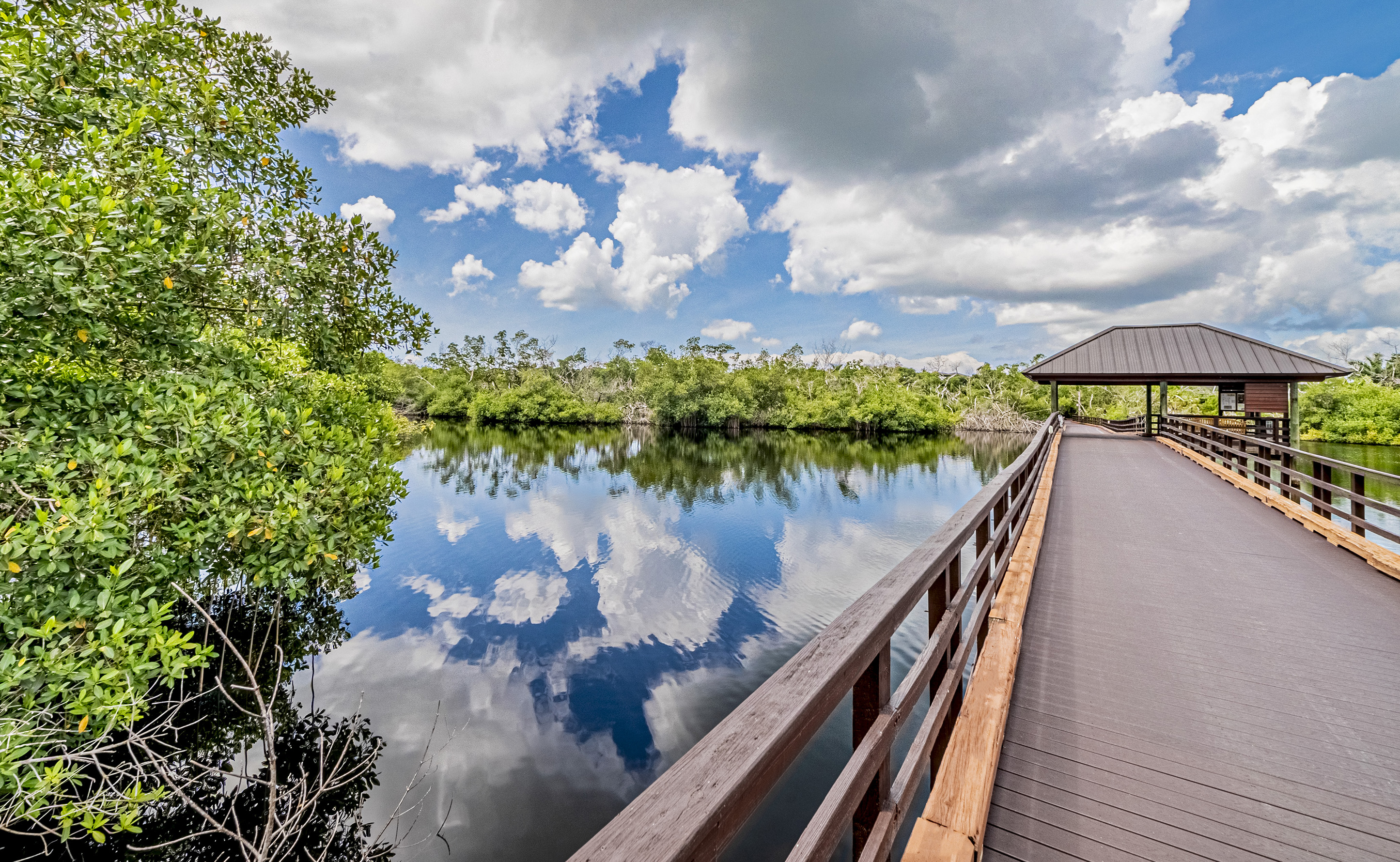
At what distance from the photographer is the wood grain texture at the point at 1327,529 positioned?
13.9ft

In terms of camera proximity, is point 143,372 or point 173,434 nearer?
point 173,434

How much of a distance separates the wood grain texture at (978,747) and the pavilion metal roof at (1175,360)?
44.1 feet

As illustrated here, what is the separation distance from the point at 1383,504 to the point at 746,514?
425 inches

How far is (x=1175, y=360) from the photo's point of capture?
14586 millimetres

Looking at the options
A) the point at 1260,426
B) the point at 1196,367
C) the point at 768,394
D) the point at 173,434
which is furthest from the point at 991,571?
the point at 768,394

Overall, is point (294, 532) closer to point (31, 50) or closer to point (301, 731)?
point (301, 731)

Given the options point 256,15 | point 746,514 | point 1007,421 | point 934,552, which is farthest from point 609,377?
point 934,552

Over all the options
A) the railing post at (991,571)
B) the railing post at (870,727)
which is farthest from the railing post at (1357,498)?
the railing post at (870,727)

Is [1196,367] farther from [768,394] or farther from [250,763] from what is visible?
[768,394]

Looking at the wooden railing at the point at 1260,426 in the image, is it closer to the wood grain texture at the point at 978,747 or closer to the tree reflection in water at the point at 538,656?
the tree reflection in water at the point at 538,656

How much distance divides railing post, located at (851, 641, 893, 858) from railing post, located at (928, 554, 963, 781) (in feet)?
1.82

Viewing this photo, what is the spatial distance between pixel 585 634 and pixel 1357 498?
8.20 meters

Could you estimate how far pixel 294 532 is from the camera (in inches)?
157

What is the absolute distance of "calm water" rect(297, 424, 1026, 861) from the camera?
4.71m
